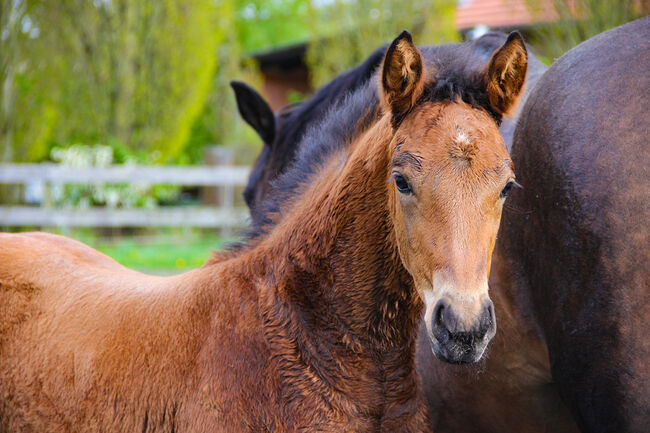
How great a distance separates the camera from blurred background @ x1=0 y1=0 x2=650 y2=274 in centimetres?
1138

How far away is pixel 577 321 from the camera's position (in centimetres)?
256

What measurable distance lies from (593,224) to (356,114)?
1094 mm

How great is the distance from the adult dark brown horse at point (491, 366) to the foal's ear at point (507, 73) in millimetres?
311

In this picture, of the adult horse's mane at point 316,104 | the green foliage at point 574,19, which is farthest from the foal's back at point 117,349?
the green foliage at point 574,19

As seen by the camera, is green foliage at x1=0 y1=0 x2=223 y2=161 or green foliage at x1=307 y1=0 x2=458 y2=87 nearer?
green foliage at x1=0 y1=0 x2=223 y2=161

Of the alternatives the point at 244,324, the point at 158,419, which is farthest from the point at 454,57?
the point at 158,419

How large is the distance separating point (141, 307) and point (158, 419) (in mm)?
463

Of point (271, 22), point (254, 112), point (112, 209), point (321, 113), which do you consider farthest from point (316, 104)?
point (271, 22)

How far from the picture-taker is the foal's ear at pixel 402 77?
90.0 inches

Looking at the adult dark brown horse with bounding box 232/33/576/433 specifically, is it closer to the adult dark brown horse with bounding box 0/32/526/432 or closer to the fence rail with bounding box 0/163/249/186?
the adult dark brown horse with bounding box 0/32/526/432

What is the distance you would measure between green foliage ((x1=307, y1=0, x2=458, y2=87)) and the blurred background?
24 millimetres

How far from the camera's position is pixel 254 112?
476 centimetres

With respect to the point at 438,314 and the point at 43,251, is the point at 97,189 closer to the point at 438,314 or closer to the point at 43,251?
the point at 43,251

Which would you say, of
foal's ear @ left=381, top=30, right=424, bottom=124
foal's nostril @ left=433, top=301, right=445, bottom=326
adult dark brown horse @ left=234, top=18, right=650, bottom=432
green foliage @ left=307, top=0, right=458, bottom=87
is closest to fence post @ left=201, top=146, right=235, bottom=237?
green foliage @ left=307, top=0, right=458, bottom=87
